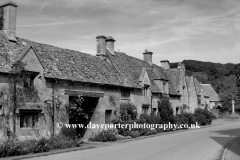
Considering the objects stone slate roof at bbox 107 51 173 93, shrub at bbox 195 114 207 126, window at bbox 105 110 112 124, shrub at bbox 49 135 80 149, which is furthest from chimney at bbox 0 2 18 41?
shrub at bbox 195 114 207 126

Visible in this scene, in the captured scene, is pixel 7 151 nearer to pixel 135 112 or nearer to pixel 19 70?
pixel 19 70

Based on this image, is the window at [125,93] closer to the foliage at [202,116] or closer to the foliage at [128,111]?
the foliage at [128,111]

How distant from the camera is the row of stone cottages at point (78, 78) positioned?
18.8 metres

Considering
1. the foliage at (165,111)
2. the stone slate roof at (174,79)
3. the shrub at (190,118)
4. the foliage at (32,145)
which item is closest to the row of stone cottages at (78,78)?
the stone slate roof at (174,79)

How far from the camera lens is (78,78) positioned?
2289 cm

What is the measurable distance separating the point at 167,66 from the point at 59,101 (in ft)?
98.4

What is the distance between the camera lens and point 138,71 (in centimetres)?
3506

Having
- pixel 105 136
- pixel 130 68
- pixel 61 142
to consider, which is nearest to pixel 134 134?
pixel 105 136

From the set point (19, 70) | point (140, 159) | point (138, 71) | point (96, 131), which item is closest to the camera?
point (140, 159)

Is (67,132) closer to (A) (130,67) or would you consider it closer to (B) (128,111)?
(B) (128,111)

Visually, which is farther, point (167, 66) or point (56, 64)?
point (167, 66)

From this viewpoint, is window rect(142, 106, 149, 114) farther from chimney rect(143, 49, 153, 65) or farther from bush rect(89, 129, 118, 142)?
chimney rect(143, 49, 153, 65)

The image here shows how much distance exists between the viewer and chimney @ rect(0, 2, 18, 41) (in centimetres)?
2002

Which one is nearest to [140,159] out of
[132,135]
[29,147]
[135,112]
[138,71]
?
[29,147]
